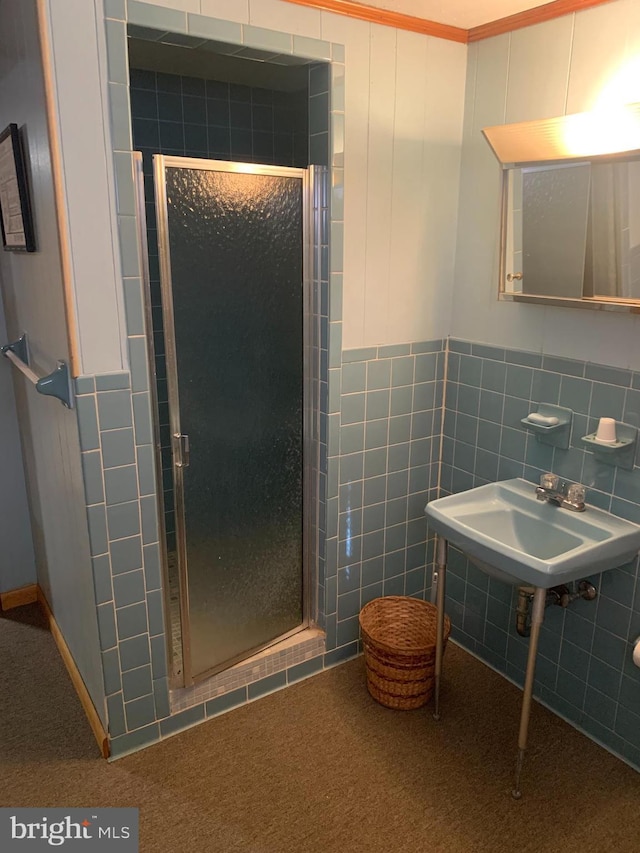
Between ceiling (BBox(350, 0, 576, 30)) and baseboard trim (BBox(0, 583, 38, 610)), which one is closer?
ceiling (BBox(350, 0, 576, 30))

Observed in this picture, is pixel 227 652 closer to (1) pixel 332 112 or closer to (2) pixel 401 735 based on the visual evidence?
(2) pixel 401 735

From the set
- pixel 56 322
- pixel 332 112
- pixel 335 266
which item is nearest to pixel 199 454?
A: pixel 56 322

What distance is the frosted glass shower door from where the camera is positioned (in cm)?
190

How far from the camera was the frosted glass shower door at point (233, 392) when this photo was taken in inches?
74.7

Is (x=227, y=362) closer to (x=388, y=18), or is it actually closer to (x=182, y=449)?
(x=182, y=449)

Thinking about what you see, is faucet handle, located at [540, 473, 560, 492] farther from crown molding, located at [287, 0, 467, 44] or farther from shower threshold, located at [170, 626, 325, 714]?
crown molding, located at [287, 0, 467, 44]

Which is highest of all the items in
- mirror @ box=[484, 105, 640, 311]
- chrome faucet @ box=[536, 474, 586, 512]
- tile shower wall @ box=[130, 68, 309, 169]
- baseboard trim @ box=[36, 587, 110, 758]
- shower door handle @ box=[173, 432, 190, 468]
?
tile shower wall @ box=[130, 68, 309, 169]

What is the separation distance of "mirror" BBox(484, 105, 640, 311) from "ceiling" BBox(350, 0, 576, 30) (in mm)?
393

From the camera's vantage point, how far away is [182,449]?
200 centimetres

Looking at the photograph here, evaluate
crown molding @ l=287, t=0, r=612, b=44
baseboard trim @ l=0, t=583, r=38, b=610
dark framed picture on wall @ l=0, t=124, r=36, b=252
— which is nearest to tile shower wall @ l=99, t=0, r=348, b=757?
crown molding @ l=287, t=0, r=612, b=44

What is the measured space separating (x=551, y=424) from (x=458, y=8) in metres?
1.29

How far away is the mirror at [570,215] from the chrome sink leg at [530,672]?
0.82m

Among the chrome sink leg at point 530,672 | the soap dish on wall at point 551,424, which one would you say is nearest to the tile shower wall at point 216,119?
the soap dish on wall at point 551,424

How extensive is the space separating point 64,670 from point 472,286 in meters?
2.08
